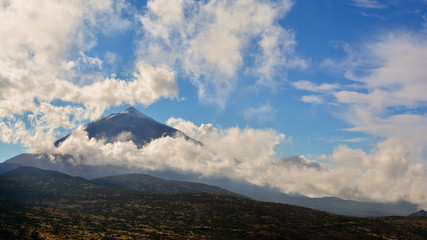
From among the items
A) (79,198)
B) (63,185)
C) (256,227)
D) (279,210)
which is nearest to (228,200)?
(279,210)

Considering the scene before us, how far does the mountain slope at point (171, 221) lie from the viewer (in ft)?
214

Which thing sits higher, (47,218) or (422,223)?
(422,223)

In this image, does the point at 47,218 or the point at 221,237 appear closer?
the point at 221,237

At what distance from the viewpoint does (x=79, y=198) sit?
12194 centimetres

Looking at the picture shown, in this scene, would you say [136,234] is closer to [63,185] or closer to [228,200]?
[228,200]

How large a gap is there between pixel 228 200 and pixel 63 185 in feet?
327

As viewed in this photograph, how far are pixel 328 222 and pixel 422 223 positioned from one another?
35.2 metres

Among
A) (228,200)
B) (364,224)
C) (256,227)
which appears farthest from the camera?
(228,200)

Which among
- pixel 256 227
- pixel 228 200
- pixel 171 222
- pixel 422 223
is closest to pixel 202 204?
pixel 228 200

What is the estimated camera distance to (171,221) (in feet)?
276

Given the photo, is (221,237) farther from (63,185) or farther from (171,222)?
(63,185)

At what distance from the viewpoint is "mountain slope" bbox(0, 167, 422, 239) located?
214 ft

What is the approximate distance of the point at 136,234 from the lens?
66000 millimetres

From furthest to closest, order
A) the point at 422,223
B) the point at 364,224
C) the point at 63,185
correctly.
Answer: the point at 63,185 → the point at 422,223 → the point at 364,224
